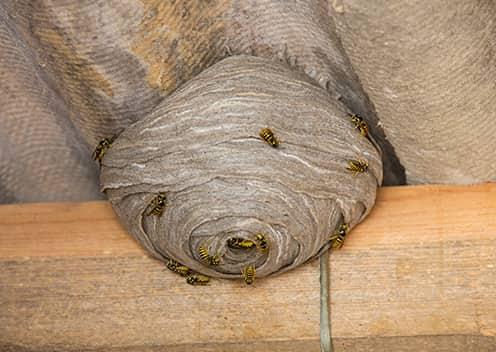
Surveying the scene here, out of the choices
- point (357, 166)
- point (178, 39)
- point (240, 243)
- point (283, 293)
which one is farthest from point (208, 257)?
point (178, 39)

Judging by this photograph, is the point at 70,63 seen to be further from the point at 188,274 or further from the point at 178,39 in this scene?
the point at 188,274

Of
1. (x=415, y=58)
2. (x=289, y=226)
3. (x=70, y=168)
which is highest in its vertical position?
(x=415, y=58)

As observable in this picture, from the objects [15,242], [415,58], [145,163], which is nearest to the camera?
[415,58]

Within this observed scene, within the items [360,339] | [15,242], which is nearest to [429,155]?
[360,339]

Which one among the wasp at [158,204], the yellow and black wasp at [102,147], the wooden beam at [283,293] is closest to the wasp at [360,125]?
the wooden beam at [283,293]

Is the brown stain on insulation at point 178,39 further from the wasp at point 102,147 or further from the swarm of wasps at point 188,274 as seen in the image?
the swarm of wasps at point 188,274

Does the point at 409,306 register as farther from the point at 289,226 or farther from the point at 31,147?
the point at 31,147

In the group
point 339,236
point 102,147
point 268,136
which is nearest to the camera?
point 268,136
